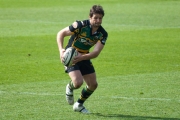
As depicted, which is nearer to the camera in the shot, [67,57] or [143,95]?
[67,57]

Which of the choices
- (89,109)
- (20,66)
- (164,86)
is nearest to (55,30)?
(20,66)

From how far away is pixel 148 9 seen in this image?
40688mm

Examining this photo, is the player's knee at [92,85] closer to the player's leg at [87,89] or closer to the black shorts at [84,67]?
the player's leg at [87,89]

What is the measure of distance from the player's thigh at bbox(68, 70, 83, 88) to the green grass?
2.00 feet

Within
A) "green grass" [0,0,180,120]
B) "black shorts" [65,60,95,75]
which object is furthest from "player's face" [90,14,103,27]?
"green grass" [0,0,180,120]

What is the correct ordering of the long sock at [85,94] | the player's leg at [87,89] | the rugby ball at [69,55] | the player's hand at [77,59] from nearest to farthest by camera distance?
the rugby ball at [69,55]
the player's hand at [77,59]
the player's leg at [87,89]
the long sock at [85,94]

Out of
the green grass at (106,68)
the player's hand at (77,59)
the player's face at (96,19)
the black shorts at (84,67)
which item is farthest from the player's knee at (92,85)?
the player's face at (96,19)

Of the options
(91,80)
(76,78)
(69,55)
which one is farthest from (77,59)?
(91,80)

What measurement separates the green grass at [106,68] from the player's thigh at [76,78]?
2.00 ft

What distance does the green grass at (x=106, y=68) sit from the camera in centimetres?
1299

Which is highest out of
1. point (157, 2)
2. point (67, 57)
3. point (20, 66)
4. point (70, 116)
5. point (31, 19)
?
point (67, 57)

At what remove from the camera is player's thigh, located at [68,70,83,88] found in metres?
12.5

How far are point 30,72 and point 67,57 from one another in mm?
6172

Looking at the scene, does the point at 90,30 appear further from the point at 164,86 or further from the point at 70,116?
the point at 164,86
